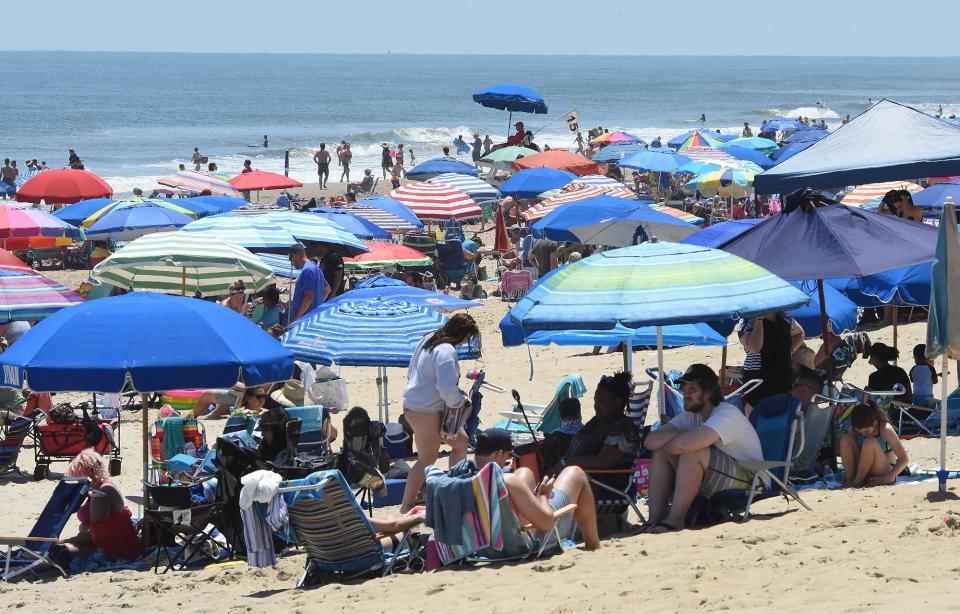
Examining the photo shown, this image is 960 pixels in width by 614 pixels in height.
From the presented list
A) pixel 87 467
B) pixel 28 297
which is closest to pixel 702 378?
pixel 87 467

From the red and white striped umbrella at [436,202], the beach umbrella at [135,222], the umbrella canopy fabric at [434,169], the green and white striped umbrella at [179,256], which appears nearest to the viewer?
the green and white striped umbrella at [179,256]

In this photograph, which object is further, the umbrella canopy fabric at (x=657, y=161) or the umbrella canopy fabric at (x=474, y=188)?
the umbrella canopy fabric at (x=657, y=161)

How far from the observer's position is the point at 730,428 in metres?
5.81

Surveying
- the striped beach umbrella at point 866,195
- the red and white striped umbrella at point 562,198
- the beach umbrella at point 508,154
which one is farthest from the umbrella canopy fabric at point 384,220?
the beach umbrella at point 508,154

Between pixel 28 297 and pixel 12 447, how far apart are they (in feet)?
4.51

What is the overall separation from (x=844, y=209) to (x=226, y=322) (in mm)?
3302

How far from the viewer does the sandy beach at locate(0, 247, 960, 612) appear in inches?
180

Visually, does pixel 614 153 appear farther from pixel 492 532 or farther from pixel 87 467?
pixel 492 532

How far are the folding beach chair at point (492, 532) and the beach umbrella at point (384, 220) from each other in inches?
434

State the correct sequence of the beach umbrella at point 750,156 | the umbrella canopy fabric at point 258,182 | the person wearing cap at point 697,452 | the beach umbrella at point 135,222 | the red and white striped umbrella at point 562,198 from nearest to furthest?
the person wearing cap at point 697,452, the beach umbrella at point 135,222, the red and white striped umbrella at point 562,198, the umbrella canopy fabric at point 258,182, the beach umbrella at point 750,156

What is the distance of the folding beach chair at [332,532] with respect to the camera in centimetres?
538

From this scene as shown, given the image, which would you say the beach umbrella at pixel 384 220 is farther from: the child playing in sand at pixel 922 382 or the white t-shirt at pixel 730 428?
the white t-shirt at pixel 730 428

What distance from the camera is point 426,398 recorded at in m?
6.67

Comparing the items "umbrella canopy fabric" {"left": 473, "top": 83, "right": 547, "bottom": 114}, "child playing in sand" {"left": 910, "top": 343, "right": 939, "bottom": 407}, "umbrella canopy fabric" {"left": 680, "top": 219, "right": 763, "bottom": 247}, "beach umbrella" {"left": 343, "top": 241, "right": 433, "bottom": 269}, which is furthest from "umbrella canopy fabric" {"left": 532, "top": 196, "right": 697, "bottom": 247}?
"umbrella canopy fabric" {"left": 473, "top": 83, "right": 547, "bottom": 114}
